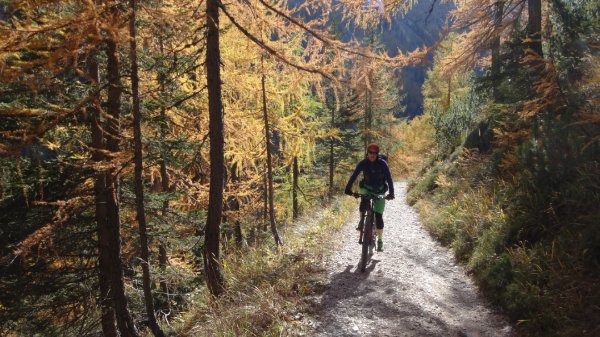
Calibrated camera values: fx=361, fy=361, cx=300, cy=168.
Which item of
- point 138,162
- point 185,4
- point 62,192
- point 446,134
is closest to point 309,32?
point 185,4

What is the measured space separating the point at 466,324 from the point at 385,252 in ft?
11.1

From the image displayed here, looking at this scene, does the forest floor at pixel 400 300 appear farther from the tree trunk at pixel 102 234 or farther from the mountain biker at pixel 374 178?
the tree trunk at pixel 102 234

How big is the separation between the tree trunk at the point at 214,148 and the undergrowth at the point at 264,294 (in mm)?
373

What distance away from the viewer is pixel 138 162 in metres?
7.23

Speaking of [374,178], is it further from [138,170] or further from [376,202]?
[138,170]

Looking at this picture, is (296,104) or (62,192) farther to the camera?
(296,104)

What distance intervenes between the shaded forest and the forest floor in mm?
337

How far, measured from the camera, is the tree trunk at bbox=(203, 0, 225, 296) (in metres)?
7.12

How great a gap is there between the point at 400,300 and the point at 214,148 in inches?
178

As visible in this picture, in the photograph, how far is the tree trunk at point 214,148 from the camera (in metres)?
7.12

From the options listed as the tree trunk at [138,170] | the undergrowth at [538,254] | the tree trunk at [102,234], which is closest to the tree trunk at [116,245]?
the tree trunk at [102,234]

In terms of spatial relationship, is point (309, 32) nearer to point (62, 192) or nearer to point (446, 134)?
point (62, 192)

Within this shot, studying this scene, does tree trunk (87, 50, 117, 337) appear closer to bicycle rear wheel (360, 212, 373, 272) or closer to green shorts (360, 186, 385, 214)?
bicycle rear wheel (360, 212, 373, 272)

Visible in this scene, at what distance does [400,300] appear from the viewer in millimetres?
5828
